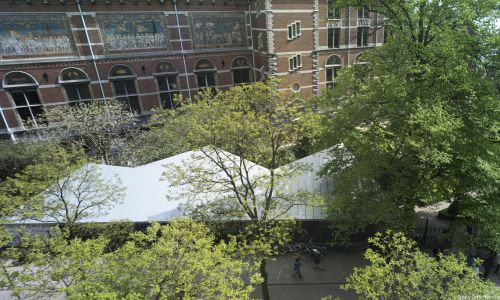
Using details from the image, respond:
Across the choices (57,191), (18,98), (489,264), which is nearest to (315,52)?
(489,264)

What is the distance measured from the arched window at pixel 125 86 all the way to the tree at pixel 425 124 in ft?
61.8

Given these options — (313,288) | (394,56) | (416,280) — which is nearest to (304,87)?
(394,56)

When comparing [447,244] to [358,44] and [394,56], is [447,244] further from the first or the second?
[358,44]

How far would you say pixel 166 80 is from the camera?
24625 millimetres

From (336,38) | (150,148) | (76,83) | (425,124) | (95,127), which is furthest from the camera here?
(336,38)

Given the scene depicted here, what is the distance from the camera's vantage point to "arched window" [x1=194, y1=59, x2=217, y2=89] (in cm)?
2494

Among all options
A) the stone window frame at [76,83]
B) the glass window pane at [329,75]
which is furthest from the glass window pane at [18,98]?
the glass window pane at [329,75]

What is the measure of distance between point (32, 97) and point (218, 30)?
628 inches

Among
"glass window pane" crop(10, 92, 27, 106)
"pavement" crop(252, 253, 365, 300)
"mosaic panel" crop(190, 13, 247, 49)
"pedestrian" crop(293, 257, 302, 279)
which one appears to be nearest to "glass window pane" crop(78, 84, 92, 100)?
"glass window pane" crop(10, 92, 27, 106)

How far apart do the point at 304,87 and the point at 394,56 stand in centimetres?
1464

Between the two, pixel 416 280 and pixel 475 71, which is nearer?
pixel 416 280

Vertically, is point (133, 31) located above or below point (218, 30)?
above

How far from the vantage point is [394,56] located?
35.1ft

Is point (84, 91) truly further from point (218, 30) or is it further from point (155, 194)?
point (155, 194)
